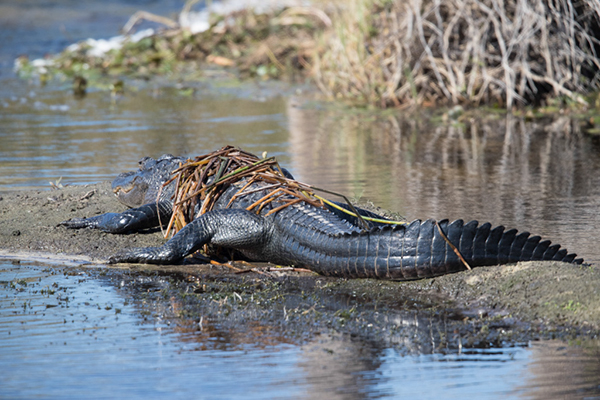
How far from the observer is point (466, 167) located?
24.3 feet

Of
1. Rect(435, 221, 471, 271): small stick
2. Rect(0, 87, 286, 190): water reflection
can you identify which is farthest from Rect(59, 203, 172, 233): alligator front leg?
Rect(435, 221, 471, 271): small stick

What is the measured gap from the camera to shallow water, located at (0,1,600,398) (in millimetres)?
2766

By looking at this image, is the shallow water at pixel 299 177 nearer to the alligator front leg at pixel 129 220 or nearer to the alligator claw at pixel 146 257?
the alligator claw at pixel 146 257

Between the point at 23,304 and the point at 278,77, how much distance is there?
11461 millimetres

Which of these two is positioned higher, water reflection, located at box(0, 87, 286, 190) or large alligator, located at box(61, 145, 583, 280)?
water reflection, located at box(0, 87, 286, 190)

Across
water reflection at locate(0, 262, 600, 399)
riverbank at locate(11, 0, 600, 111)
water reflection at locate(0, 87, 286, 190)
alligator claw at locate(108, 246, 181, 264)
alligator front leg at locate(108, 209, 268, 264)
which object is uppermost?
riverbank at locate(11, 0, 600, 111)

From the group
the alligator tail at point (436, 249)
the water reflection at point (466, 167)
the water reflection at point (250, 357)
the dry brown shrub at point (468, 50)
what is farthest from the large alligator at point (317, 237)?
the dry brown shrub at point (468, 50)

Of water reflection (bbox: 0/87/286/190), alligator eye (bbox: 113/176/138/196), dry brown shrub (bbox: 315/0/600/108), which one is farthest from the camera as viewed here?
dry brown shrub (bbox: 315/0/600/108)

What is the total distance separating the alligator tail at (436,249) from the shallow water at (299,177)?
482 millimetres

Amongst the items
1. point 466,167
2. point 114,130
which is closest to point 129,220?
point 466,167

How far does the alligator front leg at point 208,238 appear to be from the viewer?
448 centimetres

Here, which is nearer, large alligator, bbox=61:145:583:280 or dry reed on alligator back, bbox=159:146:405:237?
large alligator, bbox=61:145:583:280

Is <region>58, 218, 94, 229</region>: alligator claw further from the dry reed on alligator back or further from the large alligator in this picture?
the dry reed on alligator back

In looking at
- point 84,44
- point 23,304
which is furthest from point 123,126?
point 84,44
